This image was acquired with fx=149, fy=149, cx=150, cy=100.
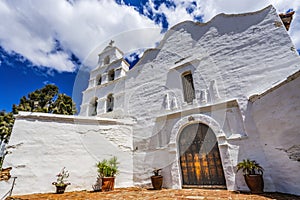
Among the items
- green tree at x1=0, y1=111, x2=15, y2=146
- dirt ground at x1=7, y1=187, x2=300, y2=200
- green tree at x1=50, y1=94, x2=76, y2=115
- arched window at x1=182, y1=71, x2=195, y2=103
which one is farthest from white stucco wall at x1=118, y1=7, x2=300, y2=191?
green tree at x1=0, y1=111, x2=15, y2=146

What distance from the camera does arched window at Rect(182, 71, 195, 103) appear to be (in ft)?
21.0

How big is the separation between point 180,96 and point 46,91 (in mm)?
14136

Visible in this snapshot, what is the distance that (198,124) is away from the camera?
5637mm

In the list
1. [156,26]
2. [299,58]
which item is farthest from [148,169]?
[156,26]

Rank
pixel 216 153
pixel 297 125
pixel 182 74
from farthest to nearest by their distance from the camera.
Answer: pixel 182 74, pixel 216 153, pixel 297 125

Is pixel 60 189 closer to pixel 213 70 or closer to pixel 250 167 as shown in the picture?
pixel 250 167

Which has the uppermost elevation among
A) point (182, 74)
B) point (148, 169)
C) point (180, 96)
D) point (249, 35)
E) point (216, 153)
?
point (249, 35)

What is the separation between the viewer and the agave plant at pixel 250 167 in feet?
13.2

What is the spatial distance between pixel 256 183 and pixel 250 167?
379 millimetres

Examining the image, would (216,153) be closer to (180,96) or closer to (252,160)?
(252,160)

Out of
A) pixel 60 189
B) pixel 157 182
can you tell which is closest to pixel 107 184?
pixel 60 189

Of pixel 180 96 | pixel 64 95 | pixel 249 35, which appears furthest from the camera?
pixel 64 95

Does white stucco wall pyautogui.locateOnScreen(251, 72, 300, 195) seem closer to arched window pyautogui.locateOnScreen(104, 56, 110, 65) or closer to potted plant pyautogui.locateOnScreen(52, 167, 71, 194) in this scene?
potted plant pyautogui.locateOnScreen(52, 167, 71, 194)

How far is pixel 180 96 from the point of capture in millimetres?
6492
